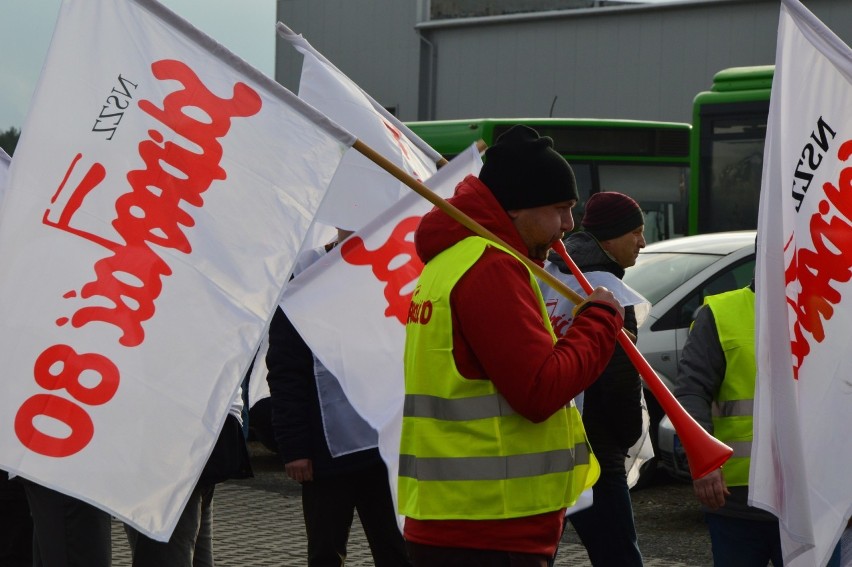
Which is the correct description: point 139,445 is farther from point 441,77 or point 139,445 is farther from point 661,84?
point 441,77

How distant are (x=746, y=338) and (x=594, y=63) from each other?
867 inches

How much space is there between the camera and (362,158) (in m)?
5.57

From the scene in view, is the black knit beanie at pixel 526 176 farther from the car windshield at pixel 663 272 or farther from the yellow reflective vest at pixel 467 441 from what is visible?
the car windshield at pixel 663 272

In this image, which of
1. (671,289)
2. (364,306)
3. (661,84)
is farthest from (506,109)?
(364,306)

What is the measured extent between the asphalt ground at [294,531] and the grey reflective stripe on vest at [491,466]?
417 centimetres

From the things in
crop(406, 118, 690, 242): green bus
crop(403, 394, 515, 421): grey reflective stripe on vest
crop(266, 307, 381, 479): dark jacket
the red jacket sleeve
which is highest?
crop(406, 118, 690, 242): green bus

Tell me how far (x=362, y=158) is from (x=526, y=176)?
1.97 m

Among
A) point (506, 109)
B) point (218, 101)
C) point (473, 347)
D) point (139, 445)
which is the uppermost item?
point (506, 109)

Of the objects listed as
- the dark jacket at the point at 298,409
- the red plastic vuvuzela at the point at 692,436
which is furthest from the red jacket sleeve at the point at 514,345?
the dark jacket at the point at 298,409

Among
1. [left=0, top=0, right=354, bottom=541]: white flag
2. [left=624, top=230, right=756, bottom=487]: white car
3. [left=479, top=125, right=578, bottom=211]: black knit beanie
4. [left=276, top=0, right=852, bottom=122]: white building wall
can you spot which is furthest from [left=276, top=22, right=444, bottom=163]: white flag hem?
[left=276, top=0, right=852, bottom=122]: white building wall

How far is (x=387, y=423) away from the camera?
4.79 metres

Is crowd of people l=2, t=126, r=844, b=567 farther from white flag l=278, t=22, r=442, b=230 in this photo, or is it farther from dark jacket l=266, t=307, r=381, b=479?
white flag l=278, t=22, r=442, b=230

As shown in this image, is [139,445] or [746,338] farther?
[746,338]

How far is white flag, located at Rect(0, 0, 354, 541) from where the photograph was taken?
3.54 m
